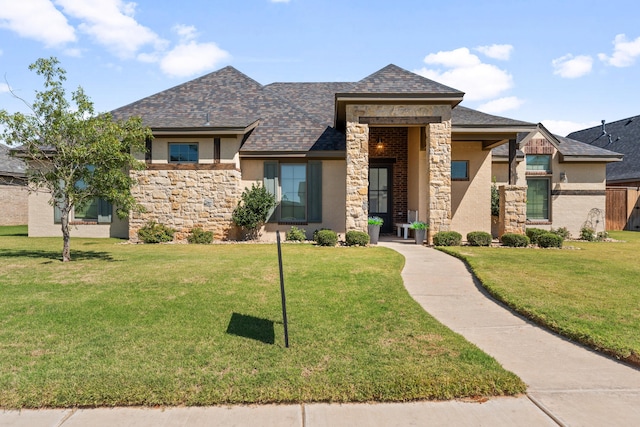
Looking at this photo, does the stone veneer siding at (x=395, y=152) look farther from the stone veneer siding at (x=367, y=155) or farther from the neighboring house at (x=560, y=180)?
the neighboring house at (x=560, y=180)

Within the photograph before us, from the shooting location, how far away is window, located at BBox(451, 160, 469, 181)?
14.3m

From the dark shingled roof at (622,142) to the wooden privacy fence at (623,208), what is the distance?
6.91ft

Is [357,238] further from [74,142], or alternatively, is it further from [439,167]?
[74,142]

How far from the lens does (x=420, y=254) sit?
10.3m

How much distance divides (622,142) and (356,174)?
2335 cm

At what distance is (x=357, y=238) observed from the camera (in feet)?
38.5

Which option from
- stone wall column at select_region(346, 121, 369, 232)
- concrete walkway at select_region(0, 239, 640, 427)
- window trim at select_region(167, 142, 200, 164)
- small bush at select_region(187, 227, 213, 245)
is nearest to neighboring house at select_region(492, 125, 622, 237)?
stone wall column at select_region(346, 121, 369, 232)

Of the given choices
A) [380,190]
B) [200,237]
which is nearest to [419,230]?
[380,190]

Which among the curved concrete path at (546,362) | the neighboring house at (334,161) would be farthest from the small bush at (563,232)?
the curved concrete path at (546,362)

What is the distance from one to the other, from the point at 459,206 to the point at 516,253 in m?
4.10

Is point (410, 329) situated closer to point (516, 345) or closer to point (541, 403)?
point (516, 345)

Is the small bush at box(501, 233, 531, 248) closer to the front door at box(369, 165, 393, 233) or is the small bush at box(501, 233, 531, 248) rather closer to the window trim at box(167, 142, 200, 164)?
the front door at box(369, 165, 393, 233)

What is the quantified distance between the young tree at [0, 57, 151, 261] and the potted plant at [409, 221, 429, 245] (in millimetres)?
8381

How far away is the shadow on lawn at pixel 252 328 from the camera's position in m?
4.17
